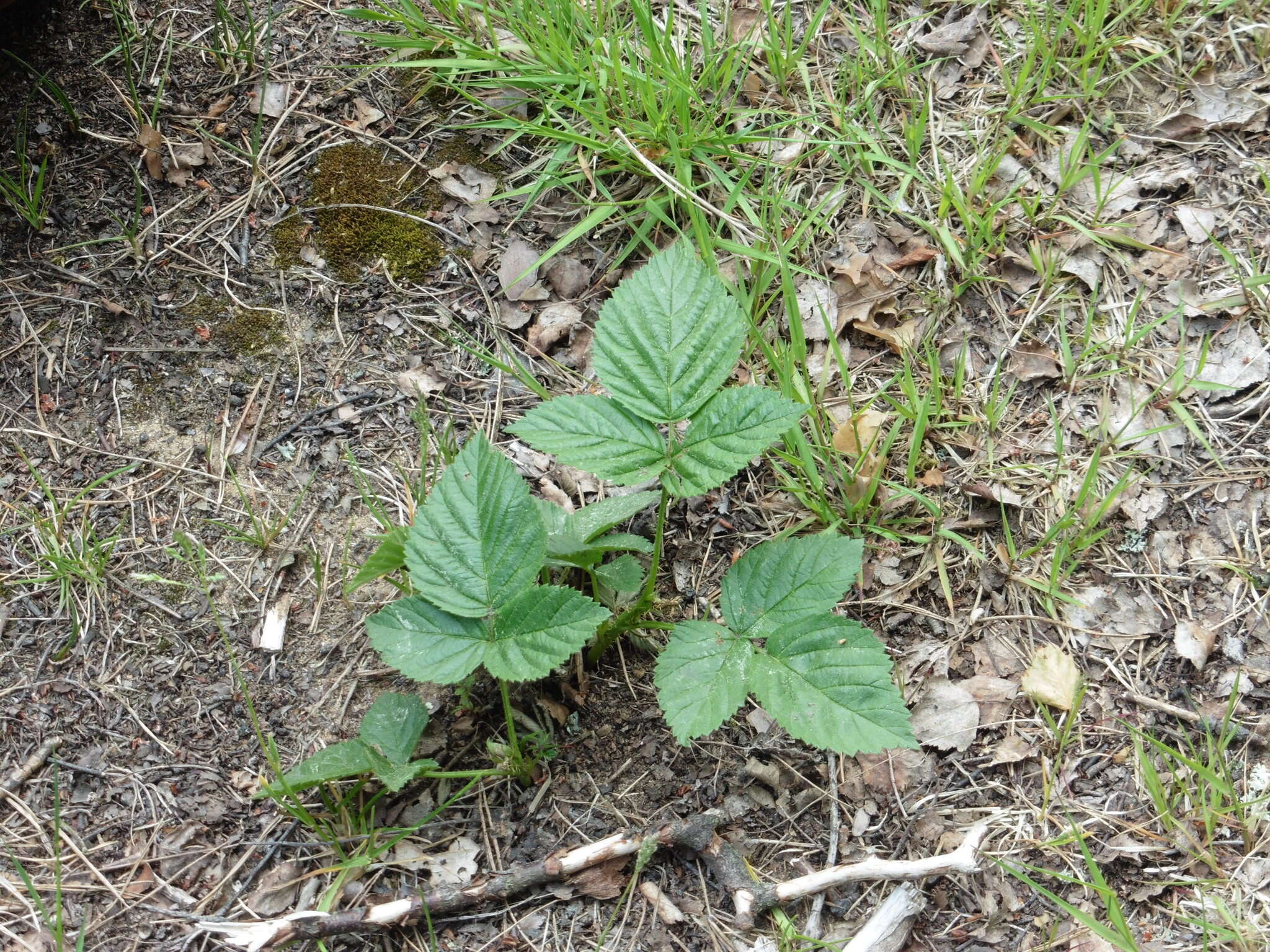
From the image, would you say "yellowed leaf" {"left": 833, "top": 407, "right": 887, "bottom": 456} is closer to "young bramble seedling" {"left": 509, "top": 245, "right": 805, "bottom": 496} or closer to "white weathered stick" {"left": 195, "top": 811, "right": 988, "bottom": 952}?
"young bramble seedling" {"left": 509, "top": 245, "right": 805, "bottom": 496}

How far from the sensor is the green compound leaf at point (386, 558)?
175 cm

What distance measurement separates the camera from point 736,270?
2.29 m

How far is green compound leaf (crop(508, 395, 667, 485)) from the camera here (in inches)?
65.2

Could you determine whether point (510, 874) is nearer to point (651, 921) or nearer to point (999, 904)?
point (651, 921)

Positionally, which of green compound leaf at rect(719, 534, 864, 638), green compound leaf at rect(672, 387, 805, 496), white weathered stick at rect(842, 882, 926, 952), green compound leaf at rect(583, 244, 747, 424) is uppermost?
green compound leaf at rect(583, 244, 747, 424)

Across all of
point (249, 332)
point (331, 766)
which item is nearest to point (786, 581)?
point (331, 766)

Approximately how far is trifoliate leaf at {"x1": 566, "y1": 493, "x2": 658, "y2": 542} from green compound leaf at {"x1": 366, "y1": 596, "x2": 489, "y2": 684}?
28 centimetres

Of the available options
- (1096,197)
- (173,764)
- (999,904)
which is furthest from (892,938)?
(1096,197)

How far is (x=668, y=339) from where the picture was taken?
1718 mm

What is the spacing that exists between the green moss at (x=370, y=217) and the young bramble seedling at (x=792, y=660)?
1.18 meters

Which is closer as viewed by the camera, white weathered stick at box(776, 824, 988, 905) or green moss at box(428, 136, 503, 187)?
white weathered stick at box(776, 824, 988, 905)

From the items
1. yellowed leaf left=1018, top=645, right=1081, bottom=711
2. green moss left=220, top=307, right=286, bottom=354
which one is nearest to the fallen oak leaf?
yellowed leaf left=1018, top=645, right=1081, bottom=711

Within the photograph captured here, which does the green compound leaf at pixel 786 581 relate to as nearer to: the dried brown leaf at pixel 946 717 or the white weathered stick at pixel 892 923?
the dried brown leaf at pixel 946 717

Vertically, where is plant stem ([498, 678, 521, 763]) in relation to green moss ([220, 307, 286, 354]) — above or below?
below
